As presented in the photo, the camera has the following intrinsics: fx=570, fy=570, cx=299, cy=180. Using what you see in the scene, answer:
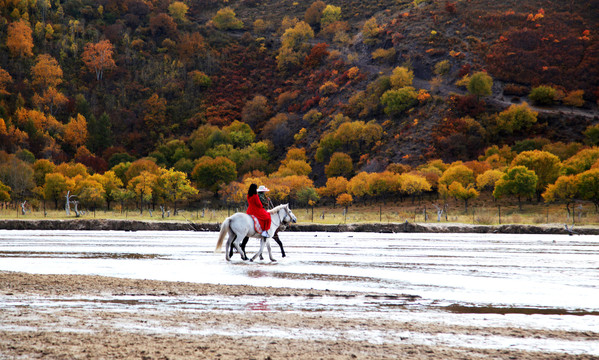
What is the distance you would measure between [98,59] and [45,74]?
17528 mm

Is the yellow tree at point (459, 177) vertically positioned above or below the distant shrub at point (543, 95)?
below

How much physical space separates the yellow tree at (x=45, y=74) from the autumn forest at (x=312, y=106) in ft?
1.36

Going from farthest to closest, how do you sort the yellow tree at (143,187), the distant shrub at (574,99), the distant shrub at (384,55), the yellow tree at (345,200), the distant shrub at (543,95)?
1. the distant shrub at (384,55)
2. the distant shrub at (543,95)
3. the distant shrub at (574,99)
4. the yellow tree at (143,187)
5. the yellow tree at (345,200)

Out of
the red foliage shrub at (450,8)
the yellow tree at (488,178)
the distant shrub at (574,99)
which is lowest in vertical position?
the yellow tree at (488,178)

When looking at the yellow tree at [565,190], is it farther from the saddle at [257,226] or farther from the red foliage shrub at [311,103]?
the red foliage shrub at [311,103]

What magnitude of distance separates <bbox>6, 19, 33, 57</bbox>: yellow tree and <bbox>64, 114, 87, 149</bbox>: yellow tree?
37.8 m

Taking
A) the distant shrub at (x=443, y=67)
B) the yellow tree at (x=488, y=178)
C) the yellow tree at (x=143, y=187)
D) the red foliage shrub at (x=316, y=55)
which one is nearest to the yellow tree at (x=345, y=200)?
the yellow tree at (x=488, y=178)

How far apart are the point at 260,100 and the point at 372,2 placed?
5913cm

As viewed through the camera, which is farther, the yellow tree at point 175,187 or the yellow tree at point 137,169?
the yellow tree at point 137,169

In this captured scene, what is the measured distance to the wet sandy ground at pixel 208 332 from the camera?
7.06 meters

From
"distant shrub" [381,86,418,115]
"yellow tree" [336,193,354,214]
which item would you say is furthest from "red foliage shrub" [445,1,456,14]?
"yellow tree" [336,193,354,214]

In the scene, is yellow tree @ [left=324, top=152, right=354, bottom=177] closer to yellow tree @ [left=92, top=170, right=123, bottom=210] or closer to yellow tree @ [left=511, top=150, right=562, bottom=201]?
yellow tree @ [left=511, top=150, right=562, bottom=201]

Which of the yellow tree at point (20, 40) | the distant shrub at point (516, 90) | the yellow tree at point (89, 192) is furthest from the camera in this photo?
the yellow tree at point (20, 40)

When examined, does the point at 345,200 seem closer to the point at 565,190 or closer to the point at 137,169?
the point at 565,190
